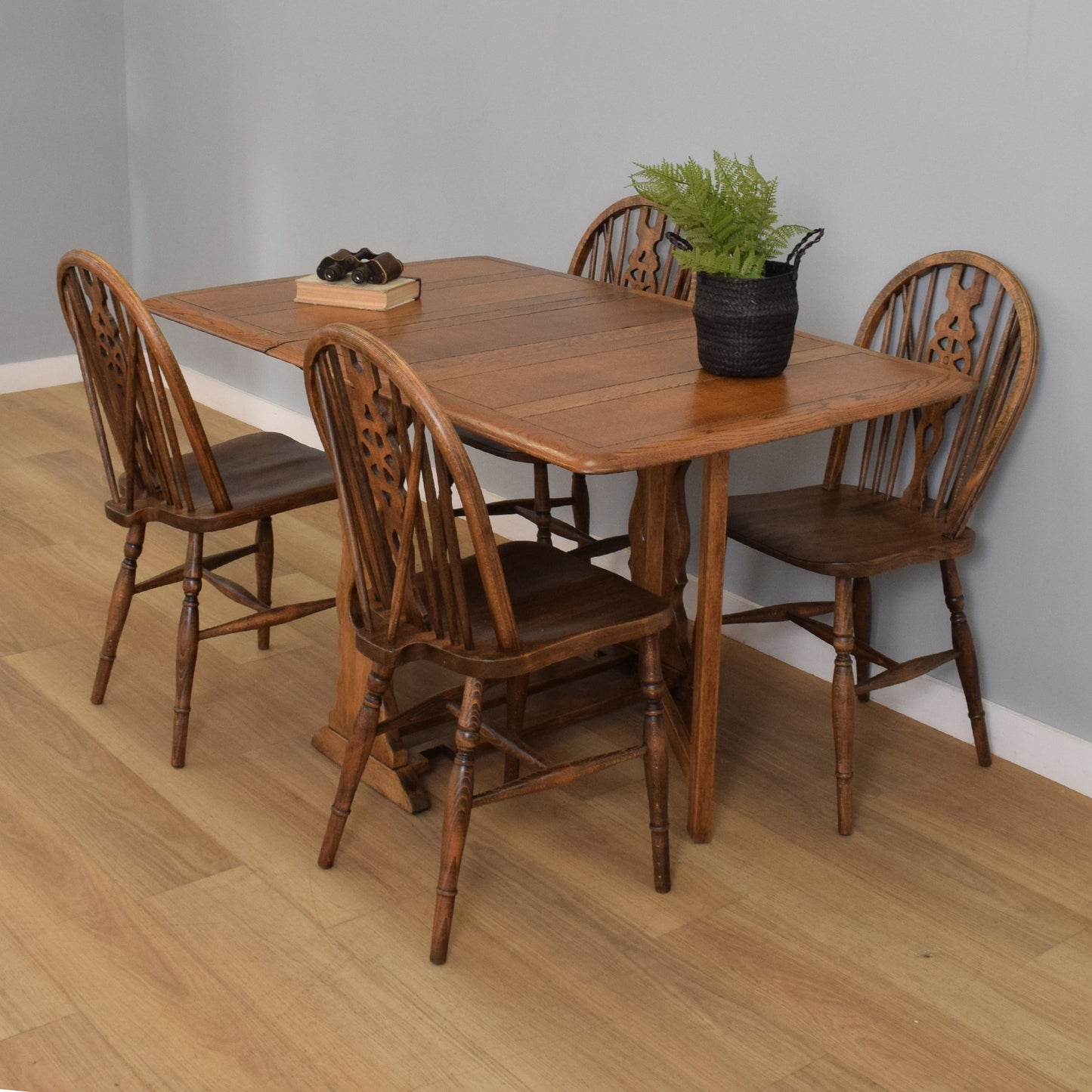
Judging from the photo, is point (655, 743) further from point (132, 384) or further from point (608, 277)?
point (608, 277)

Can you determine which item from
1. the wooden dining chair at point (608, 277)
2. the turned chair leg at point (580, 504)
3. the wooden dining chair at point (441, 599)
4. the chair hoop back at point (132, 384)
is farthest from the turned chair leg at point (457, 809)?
the turned chair leg at point (580, 504)

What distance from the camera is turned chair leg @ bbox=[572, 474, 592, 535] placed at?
2895mm

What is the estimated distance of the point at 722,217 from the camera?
2025 millimetres

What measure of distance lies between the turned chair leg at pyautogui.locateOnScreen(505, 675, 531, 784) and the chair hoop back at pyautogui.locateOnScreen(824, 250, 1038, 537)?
694mm

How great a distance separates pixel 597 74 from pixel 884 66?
0.75m

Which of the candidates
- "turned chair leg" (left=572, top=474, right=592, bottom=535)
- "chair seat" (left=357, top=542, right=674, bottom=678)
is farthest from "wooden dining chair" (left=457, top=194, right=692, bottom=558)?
"chair seat" (left=357, top=542, right=674, bottom=678)

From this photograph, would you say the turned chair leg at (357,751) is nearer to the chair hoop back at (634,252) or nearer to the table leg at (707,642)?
the table leg at (707,642)

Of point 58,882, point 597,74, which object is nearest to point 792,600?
point 597,74

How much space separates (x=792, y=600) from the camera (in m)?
2.86

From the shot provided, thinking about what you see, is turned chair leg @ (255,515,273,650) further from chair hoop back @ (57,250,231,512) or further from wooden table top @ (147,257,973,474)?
wooden table top @ (147,257,973,474)

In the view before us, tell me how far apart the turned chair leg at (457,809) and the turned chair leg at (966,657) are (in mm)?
926

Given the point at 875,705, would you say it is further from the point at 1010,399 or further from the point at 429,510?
the point at 429,510

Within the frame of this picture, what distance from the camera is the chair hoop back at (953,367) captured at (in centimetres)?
226

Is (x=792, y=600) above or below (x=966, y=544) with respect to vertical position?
below
